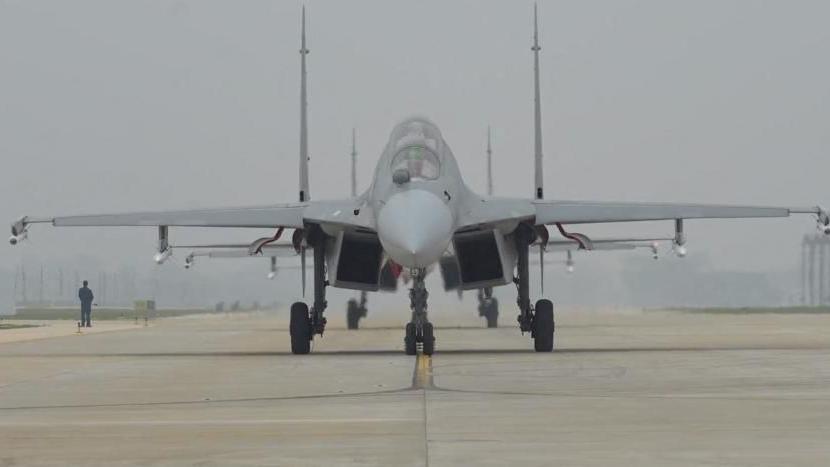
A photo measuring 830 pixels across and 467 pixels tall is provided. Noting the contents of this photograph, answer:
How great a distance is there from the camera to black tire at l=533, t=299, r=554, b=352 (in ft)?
81.0

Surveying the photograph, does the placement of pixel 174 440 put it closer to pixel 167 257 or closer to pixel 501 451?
pixel 501 451

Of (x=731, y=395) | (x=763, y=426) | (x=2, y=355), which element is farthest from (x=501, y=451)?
(x=2, y=355)

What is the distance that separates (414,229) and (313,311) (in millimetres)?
4405

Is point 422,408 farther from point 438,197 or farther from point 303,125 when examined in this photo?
point 303,125

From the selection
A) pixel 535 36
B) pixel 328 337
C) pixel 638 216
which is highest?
pixel 535 36

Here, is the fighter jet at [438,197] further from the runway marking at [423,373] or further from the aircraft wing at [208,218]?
the runway marking at [423,373]

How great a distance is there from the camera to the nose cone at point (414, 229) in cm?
2127

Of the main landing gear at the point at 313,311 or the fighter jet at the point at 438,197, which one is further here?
the main landing gear at the point at 313,311

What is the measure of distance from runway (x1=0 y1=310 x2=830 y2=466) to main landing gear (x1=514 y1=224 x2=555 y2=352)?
516 millimetres

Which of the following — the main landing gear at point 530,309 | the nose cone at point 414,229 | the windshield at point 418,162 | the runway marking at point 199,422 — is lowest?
the runway marking at point 199,422

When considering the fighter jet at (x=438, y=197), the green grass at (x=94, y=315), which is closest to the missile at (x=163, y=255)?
the fighter jet at (x=438, y=197)

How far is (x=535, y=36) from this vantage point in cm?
3008

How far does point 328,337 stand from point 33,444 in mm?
23722

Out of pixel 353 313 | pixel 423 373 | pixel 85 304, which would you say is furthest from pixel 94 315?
pixel 423 373
